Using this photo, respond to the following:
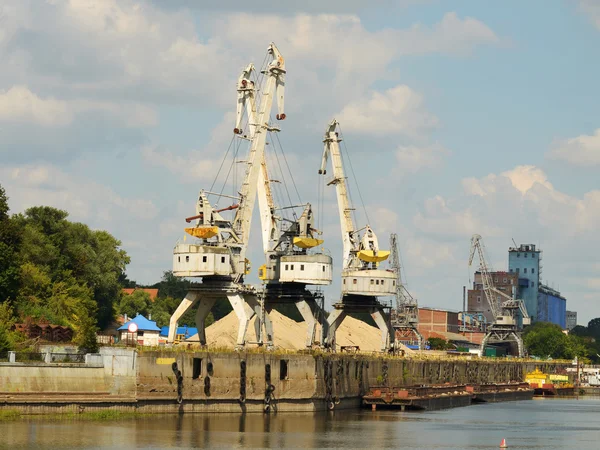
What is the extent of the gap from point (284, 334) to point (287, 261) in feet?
153

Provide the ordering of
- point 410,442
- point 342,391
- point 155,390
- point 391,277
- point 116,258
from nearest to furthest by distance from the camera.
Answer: point 410,442 → point 155,390 → point 342,391 → point 391,277 → point 116,258

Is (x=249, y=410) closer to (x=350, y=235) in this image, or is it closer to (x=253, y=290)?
(x=253, y=290)

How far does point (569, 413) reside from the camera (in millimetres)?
135500

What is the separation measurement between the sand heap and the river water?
31.1 meters

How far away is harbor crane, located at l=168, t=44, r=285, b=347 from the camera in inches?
4304

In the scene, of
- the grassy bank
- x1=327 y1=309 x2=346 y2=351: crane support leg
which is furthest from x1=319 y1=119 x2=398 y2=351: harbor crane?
the grassy bank

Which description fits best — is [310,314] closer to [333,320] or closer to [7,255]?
[333,320]

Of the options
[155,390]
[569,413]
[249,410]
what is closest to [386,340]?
[569,413]

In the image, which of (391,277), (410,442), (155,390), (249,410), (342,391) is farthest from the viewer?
(391,277)

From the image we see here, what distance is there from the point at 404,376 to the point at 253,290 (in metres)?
28.7

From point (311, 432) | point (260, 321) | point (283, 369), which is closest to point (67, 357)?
point (311, 432)

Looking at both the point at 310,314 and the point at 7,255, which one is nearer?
the point at 7,255

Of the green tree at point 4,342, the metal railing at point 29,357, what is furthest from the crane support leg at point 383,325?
the green tree at point 4,342

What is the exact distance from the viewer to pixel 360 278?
133375 mm
